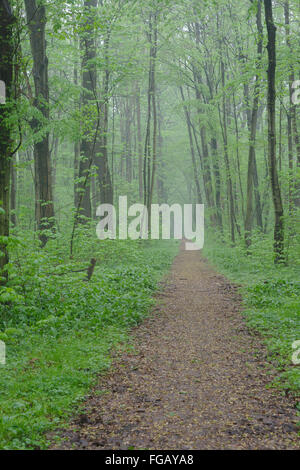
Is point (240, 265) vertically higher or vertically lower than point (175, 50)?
lower

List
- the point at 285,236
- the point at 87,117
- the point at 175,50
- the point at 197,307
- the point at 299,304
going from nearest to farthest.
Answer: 1. the point at 299,304
2. the point at 197,307
3. the point at 87,117
4. the point at 285,236
5. the point at 175,50

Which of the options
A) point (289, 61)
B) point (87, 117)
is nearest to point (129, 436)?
point (87, 117)

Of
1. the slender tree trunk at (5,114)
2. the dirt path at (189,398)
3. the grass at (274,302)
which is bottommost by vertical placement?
the dirt path at (189,398)

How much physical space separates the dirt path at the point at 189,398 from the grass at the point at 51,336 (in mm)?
300

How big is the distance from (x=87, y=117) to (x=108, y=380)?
8866 millimetres

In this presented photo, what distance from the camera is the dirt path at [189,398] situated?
376 centimetres

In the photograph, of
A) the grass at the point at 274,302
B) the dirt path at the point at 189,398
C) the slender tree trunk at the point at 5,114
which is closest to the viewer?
the dirt path at the point at 189,398

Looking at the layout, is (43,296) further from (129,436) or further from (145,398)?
(129,436)

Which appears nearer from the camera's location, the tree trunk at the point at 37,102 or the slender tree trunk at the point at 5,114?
the slender tree trunk at the point at 5,114

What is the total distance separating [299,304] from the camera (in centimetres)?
792

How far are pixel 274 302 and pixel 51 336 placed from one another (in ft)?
16.8

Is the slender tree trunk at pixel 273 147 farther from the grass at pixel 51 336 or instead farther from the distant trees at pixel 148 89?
the grass at pixel 51 336

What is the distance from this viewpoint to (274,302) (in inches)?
342

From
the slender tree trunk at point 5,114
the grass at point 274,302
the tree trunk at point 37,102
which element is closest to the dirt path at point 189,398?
the grass at point 274,302
